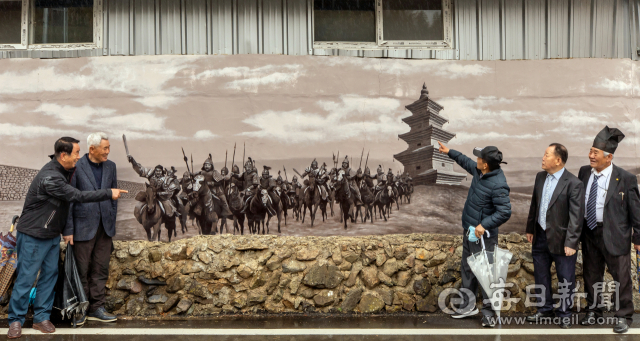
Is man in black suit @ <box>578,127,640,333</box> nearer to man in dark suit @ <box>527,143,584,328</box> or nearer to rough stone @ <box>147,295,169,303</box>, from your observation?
man in dark suit @ <box>527,143,584,328</box>

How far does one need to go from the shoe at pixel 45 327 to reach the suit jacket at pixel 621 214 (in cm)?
551

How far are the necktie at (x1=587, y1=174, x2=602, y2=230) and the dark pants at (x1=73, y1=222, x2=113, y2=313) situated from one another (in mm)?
5076

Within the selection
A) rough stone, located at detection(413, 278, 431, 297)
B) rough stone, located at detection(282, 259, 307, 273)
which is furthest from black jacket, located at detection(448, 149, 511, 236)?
rough stone, located at detection(282, 259, 307, 273)

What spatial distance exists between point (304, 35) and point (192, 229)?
2835 millimetres

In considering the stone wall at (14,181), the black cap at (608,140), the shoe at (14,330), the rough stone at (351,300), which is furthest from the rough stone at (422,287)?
the stone wall at (14,181)

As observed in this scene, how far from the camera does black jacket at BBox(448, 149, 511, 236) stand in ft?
14.8

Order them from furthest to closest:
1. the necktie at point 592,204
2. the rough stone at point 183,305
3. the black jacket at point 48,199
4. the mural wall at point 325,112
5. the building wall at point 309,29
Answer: the building wall at point 309,29 < the mural wall at point 325,112 < the rough stone at point 183,305 < the necktie at point 592,204 < the black jacket at point 48,199

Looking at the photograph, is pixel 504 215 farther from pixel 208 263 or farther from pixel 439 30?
pixel 208 263

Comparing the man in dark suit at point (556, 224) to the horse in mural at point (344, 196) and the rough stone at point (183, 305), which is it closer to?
the horse in mural at point (344, 196)

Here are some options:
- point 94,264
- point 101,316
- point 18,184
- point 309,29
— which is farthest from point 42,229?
point 309,29

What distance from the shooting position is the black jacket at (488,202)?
4.51 meters

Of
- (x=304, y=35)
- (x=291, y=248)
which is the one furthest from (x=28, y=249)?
(x=304, y=35)

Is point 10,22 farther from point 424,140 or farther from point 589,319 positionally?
point 589,319

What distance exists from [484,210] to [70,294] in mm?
4318
